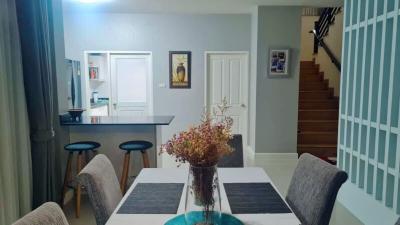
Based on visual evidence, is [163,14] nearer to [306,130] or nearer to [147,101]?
[147,101]

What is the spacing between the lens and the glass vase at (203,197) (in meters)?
1.24

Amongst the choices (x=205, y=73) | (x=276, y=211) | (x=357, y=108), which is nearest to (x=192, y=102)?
(x=205, y=73)

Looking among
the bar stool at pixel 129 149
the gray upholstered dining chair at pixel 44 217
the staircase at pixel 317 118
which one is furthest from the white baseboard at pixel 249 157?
the gray upholstered dining chair at pixel 44 217

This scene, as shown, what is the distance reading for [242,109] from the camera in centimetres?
602

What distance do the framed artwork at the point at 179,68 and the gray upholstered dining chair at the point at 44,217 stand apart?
4926mm

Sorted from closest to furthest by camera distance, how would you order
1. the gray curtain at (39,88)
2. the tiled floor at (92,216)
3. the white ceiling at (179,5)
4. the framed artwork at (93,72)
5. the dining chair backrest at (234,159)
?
the dining chair backrest at (234,159), the gray curtain at (39,88), the tiled floor at (92,216), the white ceiling at (179,5), the framed artwork at (93,72)

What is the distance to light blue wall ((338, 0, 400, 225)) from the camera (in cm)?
257

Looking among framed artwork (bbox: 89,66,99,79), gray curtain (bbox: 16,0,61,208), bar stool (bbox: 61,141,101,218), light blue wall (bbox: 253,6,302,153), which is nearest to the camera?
gray curtain (bbox: 16,0,61,208)

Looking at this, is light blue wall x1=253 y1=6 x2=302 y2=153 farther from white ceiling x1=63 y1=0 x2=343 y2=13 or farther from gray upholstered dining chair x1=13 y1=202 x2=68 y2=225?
gray upholstered dining chair x1=13 y1=202 x2=68 y2=225

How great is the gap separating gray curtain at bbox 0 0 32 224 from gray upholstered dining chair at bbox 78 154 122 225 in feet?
3.78

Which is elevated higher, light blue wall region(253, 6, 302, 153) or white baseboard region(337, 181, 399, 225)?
light blue wall region(253, 6, 302, 153)

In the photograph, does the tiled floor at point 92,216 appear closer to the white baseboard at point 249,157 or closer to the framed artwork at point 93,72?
the white baseboard at point 249,157

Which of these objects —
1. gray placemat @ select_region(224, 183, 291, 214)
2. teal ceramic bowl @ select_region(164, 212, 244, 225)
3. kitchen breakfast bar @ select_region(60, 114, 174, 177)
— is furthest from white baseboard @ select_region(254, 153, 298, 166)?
teal ceramic bowl @ select_region(164, 212, 244, 225)

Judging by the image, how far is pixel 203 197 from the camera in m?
1.26
